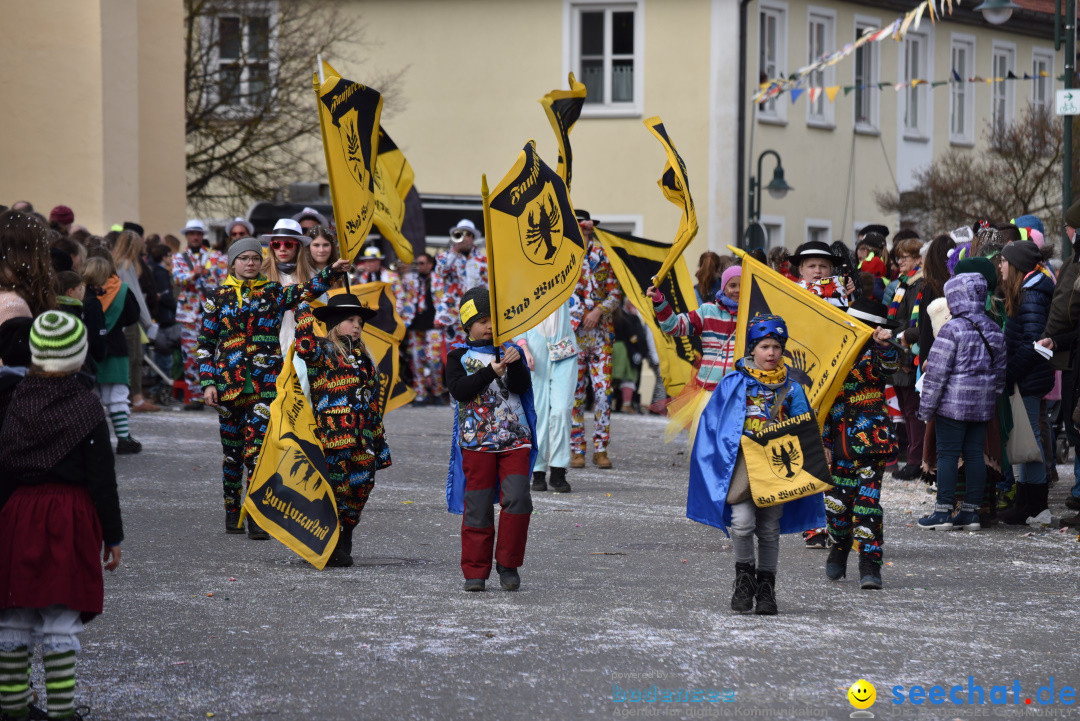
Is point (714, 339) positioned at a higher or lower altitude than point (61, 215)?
lower

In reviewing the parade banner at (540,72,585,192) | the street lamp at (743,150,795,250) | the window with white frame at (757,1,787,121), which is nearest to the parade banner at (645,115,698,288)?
the parade banner at (540,72,585,192)

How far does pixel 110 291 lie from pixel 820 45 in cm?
2091

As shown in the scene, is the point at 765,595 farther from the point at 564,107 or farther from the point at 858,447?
the point at 564,107

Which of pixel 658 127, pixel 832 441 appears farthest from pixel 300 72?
pixel 832 441

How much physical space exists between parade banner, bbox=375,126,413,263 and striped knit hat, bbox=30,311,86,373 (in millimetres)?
4214

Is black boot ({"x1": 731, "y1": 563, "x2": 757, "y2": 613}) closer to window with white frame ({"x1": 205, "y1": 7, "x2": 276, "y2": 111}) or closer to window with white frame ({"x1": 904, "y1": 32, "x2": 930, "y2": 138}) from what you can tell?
window with white frame ({"x1": 205, "y1": 7, "x2": 276, "y2": 111})

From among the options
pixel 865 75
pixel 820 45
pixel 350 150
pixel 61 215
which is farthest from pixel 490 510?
pixel 865 75

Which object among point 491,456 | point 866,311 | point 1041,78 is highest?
point 1041,78

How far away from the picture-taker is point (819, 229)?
105ft

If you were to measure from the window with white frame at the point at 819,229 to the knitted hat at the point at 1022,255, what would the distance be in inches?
809

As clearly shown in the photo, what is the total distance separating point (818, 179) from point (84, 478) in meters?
27.2

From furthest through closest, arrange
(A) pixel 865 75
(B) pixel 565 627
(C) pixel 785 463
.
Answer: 1. (A) pixel 865 75
2. (C) pixel 785 463
3. (B) pixel 565 627

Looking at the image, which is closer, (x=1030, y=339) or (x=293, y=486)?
(x=293, y=486)

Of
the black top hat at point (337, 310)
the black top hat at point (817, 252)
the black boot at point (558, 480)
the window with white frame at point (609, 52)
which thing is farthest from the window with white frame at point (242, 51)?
the black top hat at point (817, 252)
